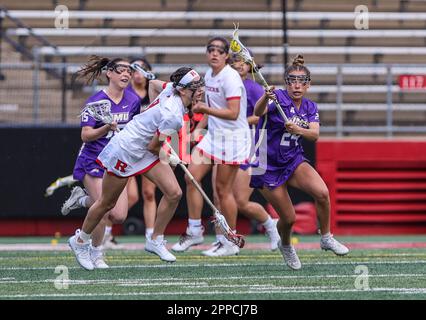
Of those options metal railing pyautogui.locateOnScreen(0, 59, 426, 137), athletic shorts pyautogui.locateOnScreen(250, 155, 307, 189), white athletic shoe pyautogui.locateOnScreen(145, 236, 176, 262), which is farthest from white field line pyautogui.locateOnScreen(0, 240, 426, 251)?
athletic shorts pyautogui.locateOnScreen(250, 155, 307, 189)

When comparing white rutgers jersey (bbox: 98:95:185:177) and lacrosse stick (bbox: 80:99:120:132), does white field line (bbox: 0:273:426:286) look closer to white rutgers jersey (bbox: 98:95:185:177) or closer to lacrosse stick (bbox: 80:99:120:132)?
white rutgers jersey (bbox: 98:95:185:177)

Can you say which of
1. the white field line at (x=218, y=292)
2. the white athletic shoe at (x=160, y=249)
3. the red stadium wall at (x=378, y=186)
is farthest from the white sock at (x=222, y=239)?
the red stadium wall at (x=378, y=186)

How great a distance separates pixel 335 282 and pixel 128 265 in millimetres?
2267

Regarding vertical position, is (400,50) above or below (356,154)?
above

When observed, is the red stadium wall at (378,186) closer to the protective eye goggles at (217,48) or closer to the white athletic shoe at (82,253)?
the protective eye goggles at (217,48)

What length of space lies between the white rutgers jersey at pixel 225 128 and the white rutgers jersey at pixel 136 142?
179cm

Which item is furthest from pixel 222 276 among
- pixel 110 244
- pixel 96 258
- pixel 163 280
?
pixel 110 244

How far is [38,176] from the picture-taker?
556 inches

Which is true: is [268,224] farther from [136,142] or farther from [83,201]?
[136,142]

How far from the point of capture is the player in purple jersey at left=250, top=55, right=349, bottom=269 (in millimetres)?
8734

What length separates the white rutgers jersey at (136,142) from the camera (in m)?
8.51

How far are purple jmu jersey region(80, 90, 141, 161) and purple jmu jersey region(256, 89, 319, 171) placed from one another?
1.29 m
